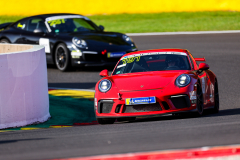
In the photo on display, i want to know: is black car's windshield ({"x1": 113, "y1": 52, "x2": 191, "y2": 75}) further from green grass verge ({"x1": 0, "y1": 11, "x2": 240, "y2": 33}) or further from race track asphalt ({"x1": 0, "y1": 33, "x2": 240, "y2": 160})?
green grass verge ({"x1": 0, "y1": 11, "x2": 240, "y2": 33})

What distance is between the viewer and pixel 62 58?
13.7 m

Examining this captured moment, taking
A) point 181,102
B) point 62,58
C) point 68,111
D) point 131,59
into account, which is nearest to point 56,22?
point 62,58

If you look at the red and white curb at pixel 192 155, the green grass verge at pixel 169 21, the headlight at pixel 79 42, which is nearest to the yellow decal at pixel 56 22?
the headlight at pixel 79 42

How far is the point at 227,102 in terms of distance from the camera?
9.51 metres

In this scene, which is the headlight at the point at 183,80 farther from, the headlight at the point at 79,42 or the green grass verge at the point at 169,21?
the green grass verge at the point at 169,21

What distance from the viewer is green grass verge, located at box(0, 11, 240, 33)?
21.7 m

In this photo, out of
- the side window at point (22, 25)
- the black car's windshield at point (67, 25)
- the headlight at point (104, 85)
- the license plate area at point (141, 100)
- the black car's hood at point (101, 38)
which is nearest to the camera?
the license plate area at point (141, 100)

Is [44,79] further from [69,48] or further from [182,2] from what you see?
[182,2]

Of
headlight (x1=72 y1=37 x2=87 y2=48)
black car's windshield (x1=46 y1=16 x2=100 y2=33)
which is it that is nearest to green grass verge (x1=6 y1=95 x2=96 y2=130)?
headlight (x1=72 y1=37 x2=87 y2=48)

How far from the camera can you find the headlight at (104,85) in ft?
24.1

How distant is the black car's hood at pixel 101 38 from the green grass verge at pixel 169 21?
7.70 m

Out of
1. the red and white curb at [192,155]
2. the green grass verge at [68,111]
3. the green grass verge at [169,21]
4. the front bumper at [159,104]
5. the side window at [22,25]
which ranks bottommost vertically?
the green grass verge at [169,21]

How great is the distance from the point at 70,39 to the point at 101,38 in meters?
0.81

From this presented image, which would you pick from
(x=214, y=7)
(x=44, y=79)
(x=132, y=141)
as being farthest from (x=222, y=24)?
(x=132, y=141)
